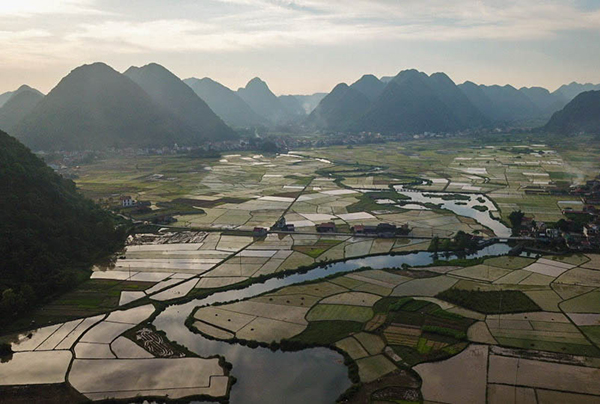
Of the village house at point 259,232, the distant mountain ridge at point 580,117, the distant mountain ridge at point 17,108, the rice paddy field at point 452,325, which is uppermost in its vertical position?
the distant mountain ridge at point 17,108

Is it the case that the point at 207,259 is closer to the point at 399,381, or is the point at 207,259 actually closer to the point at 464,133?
the point at 399,381

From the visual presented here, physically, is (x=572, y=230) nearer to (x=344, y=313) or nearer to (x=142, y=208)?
(x=344, y=313)

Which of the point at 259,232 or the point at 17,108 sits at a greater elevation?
the point at 17,108

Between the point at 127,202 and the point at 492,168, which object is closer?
the point at 127,202

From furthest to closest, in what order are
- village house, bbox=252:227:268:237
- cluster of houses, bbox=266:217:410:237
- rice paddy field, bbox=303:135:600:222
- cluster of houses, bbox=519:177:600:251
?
rice paddy field, bbox=303:135:600:222 < village house, bbox=252:227:268:237 < cluster of houses, bbox=266:217:410:237 < cluster of houses, bbox=519:177:600:251

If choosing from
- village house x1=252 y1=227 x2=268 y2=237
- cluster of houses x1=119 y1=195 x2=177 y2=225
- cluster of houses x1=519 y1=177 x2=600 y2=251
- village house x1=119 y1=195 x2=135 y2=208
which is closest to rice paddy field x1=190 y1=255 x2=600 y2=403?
cluster of houses x1=519 y1=177 x2=600 y2=251

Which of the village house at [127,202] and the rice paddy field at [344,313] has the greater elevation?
the village house at [127,202]

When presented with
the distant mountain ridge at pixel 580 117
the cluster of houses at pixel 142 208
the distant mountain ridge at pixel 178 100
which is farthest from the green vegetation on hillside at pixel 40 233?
the distant mountain ridge at pixel 580 117

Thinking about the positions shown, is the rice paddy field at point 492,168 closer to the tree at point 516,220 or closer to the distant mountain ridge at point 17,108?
the tree at point 516,220

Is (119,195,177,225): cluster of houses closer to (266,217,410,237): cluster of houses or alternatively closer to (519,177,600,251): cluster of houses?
(266,217,410,237): cluster of houses

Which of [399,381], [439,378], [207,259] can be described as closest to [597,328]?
→ [439,378]

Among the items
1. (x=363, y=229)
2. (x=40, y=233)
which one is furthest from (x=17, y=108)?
Answer: (x=363, y=229)

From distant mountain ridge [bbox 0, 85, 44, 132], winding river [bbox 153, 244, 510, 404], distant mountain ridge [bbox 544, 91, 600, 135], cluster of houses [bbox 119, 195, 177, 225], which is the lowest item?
winding river [bbox 153, 244, 510, 404]
